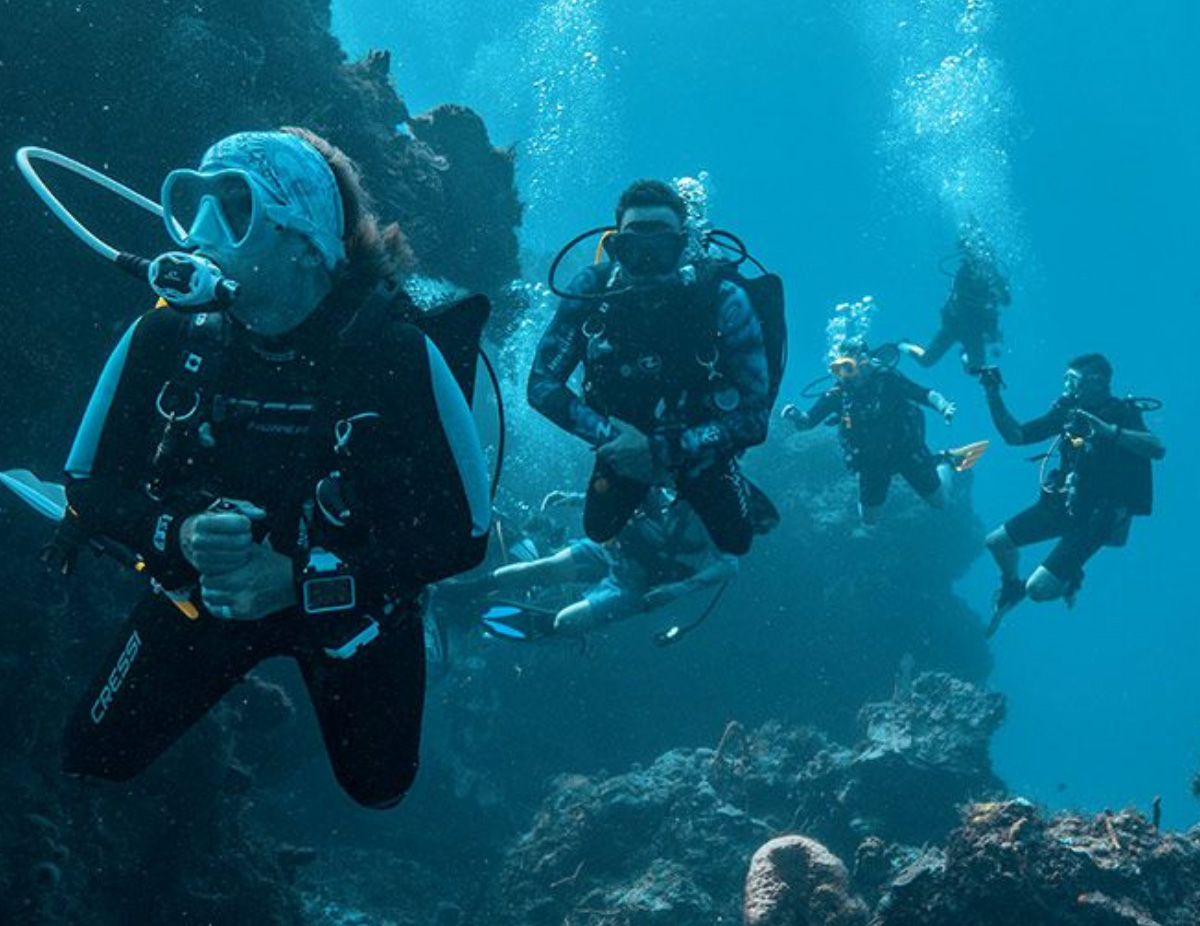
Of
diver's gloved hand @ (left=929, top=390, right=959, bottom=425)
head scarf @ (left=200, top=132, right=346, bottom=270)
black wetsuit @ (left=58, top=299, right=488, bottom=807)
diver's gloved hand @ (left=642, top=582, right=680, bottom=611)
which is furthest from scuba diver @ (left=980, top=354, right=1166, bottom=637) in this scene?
head scarf @ (left=200, top=132, right=346, bottom=270)

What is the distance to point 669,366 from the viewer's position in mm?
5746

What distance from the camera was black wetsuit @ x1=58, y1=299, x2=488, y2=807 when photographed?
2.87 metres

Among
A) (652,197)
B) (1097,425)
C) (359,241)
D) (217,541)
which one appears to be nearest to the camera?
(217,541)

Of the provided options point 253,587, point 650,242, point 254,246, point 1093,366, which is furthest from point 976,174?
point 253,587

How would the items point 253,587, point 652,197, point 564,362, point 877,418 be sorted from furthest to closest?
point 877,418
point 564,362
point 652,197
point 253,587

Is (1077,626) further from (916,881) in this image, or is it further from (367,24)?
(916,881)

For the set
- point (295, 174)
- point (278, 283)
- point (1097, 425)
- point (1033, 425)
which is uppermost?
point (1033, 425)

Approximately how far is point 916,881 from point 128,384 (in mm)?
6676

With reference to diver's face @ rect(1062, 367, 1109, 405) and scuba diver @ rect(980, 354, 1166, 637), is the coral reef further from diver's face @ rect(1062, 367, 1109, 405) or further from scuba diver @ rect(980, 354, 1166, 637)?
diver's face @ rect(1062, 367, 1109, 405)

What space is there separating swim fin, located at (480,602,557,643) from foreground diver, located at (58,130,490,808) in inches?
202

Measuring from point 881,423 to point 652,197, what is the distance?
8028 mm

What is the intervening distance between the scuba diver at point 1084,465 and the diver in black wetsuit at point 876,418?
154cm

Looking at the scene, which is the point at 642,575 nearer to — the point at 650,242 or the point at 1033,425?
the point at 650,242

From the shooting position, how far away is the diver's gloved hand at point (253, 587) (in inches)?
101
